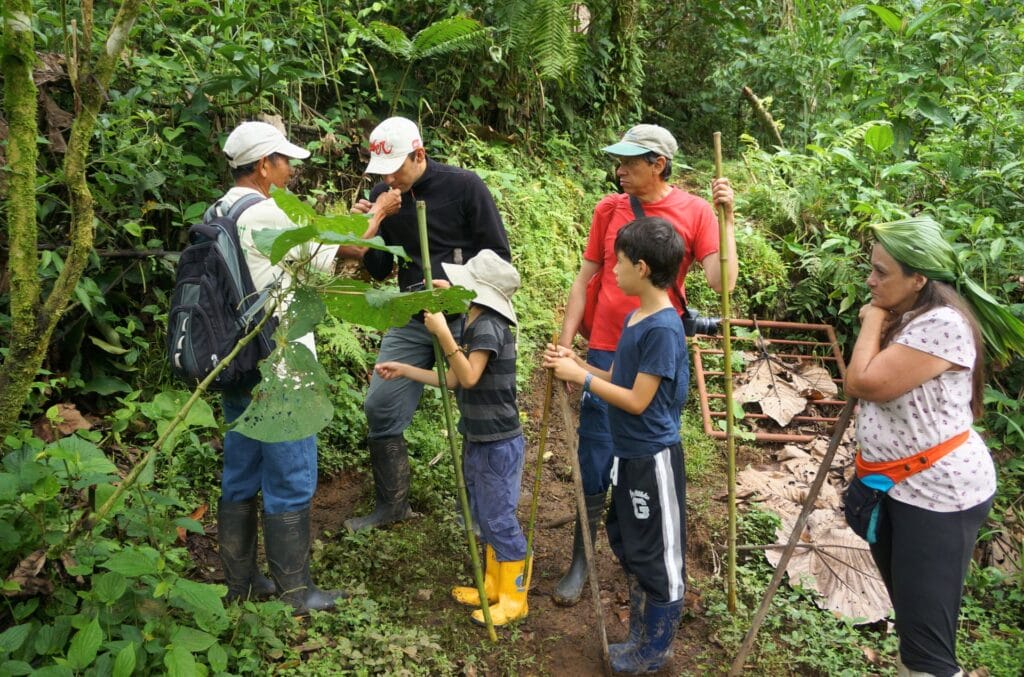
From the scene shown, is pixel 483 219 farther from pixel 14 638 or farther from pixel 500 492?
pixel 14 638

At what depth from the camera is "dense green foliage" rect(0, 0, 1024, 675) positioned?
289cm

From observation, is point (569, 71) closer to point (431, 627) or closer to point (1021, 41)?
point (1021, 41)

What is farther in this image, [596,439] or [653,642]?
[596,439]

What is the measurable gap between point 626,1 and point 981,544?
6748 mm

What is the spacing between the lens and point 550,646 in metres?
3.52

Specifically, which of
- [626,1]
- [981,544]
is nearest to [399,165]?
[981,544]

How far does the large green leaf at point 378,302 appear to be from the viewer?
218 cm

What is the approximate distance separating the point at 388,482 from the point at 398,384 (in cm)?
57

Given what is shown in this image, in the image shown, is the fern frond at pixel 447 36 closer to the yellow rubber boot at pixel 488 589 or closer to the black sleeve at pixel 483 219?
the black sleeve at pixel 483 219

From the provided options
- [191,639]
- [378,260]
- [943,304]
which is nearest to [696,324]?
[943,304]

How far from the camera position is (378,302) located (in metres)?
2.15

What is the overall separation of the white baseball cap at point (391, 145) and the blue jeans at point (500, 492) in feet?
4.71

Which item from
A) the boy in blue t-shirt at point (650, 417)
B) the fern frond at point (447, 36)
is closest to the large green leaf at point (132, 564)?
the boy in blue t-shirt at point (650, 417)

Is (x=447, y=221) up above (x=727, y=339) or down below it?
above
